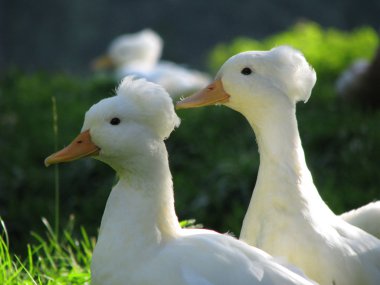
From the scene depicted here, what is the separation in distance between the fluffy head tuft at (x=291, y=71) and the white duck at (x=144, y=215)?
609mm

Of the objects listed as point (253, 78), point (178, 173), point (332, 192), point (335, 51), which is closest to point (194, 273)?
point (253, 78)

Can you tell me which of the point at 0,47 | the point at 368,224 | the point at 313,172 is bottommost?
the point at 0,47

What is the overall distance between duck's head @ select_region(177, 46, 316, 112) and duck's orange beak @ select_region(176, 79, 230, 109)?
43 millimetres

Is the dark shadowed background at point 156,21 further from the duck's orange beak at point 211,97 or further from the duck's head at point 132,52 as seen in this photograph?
the duck's orange beak at point 211,97

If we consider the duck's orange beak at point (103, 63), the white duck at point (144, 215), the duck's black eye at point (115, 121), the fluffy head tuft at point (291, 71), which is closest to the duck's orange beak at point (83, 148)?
the white duck at point (144, 215)

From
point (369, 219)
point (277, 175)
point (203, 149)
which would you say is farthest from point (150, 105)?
point (203, 149)

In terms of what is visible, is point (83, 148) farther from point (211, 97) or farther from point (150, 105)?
point (211, 97)

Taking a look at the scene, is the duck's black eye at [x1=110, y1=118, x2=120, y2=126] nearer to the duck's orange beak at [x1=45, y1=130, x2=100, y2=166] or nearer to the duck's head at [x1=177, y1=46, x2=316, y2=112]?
the duck's orange beak at [x1=45, y1=130, x2=100, y2=166]

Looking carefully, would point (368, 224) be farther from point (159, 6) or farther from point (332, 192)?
point (159, 6)

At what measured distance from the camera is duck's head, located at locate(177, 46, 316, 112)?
4184 millimetres

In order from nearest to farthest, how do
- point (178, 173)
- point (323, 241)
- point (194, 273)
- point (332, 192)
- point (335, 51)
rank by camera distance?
point (194, 273), point (323, 241), point (332, 192), point (178, 173), point (335, 51)

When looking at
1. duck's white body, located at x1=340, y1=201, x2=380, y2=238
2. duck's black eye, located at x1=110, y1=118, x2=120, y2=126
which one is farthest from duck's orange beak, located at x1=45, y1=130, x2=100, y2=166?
duck's white body, located at x1=340, y1=201, x2=380, y2=238

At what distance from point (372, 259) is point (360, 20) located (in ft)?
35.0

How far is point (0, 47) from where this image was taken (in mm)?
14250
